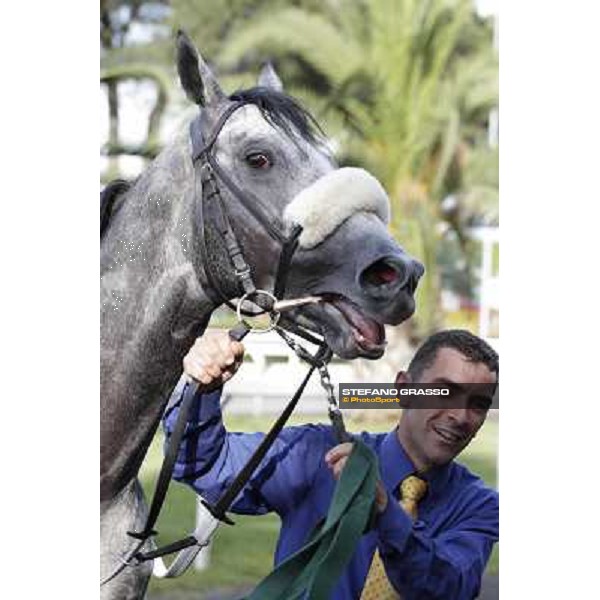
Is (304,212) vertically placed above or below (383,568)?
above

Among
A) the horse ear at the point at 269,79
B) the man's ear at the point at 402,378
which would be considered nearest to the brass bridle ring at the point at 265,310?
the man's ear at the point at 402,378

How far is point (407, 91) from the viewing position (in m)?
2.88

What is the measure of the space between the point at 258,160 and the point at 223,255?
22 centimetres

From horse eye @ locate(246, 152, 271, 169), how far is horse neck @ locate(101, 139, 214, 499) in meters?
0.14

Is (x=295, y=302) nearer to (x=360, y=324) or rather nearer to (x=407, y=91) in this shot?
(x=360, y=324)

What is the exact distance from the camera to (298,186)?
2.24 metres

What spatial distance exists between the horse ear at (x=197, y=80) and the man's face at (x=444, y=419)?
3.11 feet

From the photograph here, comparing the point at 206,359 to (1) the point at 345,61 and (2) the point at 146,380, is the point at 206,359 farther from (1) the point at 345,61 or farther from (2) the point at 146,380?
(1) the point at 345,61

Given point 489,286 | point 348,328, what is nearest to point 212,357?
point 348,328

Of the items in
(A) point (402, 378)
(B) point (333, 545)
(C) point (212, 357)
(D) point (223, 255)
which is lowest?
(B) point (333, 545)

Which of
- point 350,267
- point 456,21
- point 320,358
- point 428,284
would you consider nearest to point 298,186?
point 350,267

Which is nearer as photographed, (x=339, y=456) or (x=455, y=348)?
(x=339, y=456)

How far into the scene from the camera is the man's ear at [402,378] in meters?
2.82

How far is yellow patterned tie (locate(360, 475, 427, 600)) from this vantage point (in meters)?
2.70
